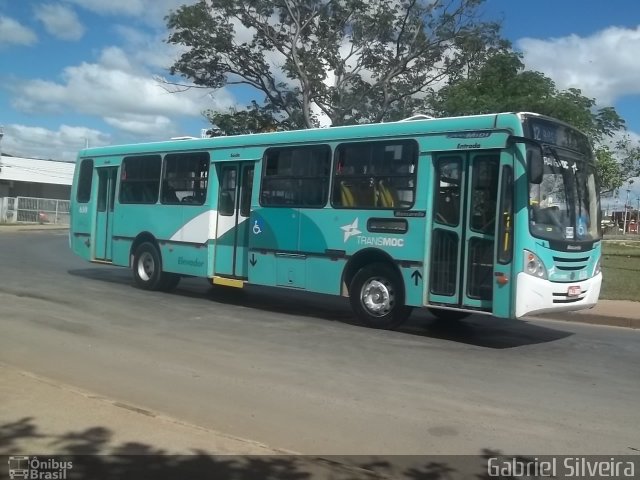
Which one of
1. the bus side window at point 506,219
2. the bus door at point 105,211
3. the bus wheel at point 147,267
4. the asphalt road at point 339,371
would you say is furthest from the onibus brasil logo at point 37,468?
the bus door at point 105,211

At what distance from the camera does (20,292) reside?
1302 centimetres

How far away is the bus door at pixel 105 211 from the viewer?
603 inches

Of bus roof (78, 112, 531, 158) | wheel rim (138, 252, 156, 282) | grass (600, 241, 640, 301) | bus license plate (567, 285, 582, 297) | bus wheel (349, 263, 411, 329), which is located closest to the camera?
bus roof (78, 112, 531, 158)

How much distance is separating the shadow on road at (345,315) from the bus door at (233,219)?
2.93 feet

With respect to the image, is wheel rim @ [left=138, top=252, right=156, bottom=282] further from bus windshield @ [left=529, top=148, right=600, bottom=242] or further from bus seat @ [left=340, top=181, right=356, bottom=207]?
bus windshield @ [left=529, top=148, right=600, bottom=242]

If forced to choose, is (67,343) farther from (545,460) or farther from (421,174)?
(545,460)

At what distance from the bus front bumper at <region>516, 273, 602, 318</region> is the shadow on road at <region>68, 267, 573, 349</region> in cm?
93

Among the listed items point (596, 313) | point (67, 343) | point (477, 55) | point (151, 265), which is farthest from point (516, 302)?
point (477, 55)

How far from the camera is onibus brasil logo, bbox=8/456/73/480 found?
438 cm

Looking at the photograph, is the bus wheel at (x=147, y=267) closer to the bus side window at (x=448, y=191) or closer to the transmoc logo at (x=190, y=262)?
the transmoc logo at (x=190, y=262)

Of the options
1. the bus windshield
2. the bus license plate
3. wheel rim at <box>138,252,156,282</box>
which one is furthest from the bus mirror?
wheel rim at <box>138,252,156,282</box>

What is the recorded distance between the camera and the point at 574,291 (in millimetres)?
9641

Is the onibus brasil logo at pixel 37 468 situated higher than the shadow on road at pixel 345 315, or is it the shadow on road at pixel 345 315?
the shadow on road at pixel 345 315

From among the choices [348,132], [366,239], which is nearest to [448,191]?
[366,239]
